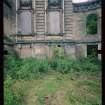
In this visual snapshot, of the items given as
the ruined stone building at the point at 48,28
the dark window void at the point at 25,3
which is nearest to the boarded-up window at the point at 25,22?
the ruined stone building at the point at 48,28

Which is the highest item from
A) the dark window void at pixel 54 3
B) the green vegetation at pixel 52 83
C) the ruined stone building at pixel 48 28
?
the dark window void at pixel 54 3

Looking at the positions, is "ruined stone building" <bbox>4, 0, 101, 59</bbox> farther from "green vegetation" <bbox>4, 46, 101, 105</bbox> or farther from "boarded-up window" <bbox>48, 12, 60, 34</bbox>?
"green vegetation" <bbox>4, 46, 101, 105</bbox>

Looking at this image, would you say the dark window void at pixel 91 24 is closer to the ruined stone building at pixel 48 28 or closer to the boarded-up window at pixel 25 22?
the ruined stone building at pixel 48 28

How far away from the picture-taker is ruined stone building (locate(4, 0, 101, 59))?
452 inches

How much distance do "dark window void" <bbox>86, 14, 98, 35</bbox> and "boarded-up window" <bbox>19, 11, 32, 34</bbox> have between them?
2.71 m

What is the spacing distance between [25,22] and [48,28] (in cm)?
111

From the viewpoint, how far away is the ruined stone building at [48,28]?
37.7ft

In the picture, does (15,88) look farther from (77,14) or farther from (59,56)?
(77,14)

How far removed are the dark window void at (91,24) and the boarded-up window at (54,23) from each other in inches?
56.1

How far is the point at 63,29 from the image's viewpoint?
1162 centimetres

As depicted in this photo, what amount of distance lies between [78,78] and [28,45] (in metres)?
3.64

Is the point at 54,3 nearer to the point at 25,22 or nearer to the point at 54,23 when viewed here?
the point at 54,23

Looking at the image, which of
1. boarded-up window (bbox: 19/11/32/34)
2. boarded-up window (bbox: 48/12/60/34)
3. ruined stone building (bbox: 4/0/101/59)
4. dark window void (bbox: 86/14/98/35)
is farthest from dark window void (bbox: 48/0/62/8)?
dark window void (bbox: 86/14/98/35)

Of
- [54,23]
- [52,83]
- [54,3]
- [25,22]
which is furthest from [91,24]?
[52,83]
